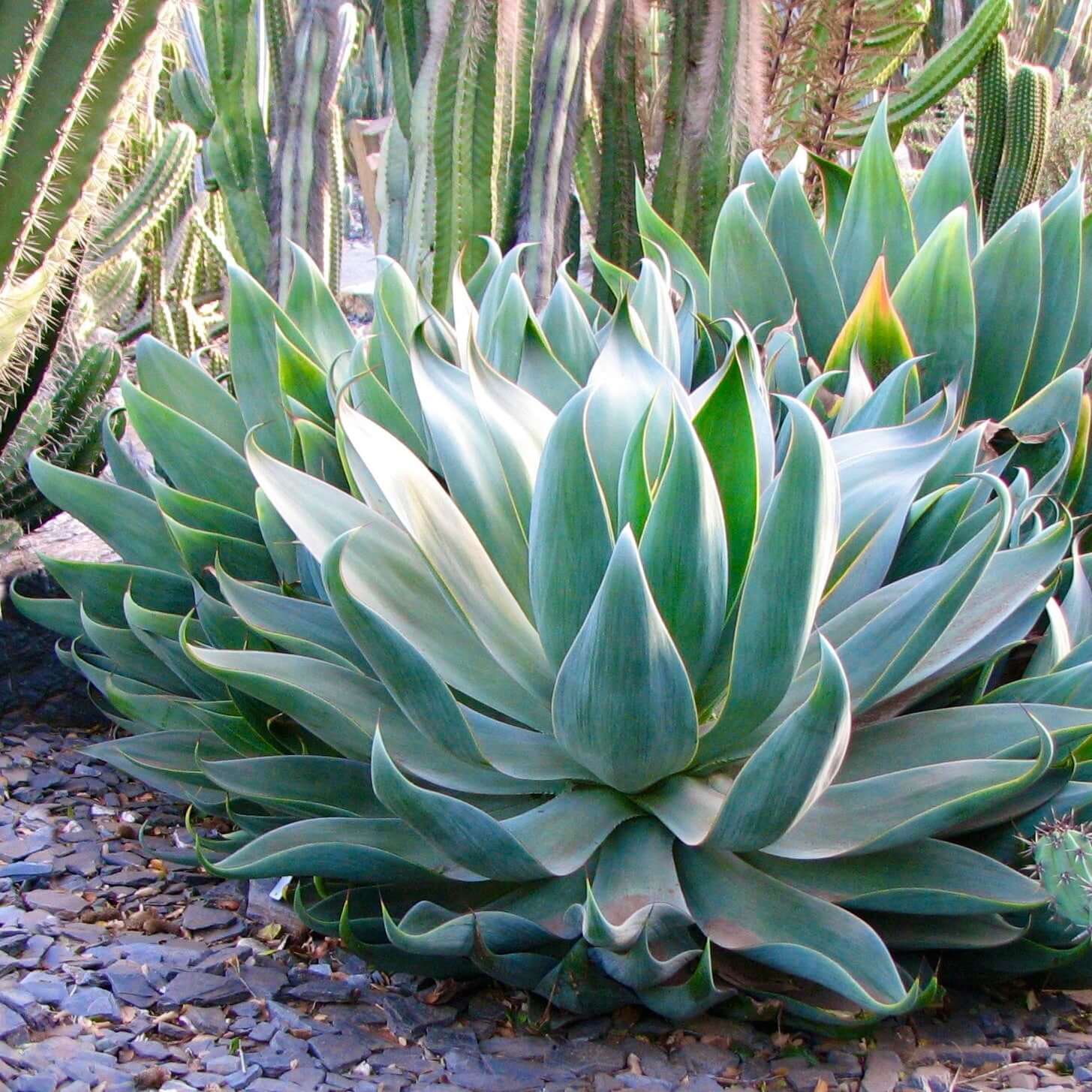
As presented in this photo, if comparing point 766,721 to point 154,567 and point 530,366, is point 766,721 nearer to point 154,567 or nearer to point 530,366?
point 530,366

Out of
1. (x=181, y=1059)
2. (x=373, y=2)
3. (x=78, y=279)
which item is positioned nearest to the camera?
(x=181, y=1059)

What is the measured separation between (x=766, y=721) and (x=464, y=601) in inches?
19.0

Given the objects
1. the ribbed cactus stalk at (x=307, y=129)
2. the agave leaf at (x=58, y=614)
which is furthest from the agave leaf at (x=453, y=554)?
the ribbed cactus stalk at (x=307, y=129)

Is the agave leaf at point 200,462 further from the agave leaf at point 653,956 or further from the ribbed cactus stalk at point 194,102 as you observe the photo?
the ribbed cactus stalk at point 194,102

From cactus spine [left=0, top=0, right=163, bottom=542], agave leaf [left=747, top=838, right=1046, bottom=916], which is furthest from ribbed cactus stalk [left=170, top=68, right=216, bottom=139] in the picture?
agave leaf [left=747, top=838, right=1046, bottom=916]

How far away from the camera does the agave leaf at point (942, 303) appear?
7.55ft

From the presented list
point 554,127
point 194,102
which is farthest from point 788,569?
point 194,102

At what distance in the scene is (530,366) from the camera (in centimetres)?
214

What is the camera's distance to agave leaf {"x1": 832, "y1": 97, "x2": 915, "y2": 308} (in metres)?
2.53

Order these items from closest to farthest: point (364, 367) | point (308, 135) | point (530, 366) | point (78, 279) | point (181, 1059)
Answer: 1. point (181, 1059)
2. point (530, 366)
3. point (364, 367)
4. point (78, 279)
5. point (308, 135)

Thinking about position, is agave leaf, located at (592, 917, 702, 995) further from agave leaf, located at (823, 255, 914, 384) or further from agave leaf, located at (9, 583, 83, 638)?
agave leaf, located at (9, 583, 83, 638)

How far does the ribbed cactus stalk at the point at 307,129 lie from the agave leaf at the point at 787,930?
115 inches

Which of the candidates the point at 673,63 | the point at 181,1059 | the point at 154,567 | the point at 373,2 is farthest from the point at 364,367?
the point at 373,2

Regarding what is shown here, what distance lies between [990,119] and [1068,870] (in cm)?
657
